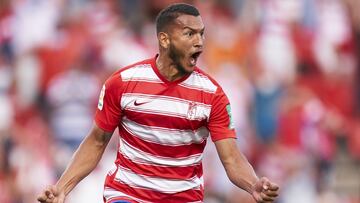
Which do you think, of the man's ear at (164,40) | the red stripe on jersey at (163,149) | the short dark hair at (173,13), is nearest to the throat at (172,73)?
the man's ear at (164,40)

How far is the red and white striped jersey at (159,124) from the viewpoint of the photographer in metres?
9.83

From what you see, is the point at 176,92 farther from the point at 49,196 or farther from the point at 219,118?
the point at 49,196

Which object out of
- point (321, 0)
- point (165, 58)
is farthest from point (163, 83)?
point (321, 0)

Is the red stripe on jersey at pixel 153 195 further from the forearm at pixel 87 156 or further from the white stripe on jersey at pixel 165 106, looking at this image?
the white stripe on jersey at pixel 165 106

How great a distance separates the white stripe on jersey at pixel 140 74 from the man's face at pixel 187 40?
212 mm

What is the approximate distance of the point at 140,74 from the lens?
986 cm

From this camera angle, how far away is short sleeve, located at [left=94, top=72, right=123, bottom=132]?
32.2 ft

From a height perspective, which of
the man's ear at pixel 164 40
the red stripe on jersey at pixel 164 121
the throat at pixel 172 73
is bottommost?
the red stripe on jersey at pixel 164 121

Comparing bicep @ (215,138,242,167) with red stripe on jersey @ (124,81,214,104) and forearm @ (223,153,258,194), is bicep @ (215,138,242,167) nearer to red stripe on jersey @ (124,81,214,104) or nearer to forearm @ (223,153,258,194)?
forearm @ (223,153,258,194)

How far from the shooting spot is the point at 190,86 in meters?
9.84

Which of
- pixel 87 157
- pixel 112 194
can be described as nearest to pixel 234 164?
pixel 112 194

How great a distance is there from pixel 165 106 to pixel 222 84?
21.2ft

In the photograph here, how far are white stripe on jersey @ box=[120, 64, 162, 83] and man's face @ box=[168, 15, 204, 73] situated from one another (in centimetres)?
21

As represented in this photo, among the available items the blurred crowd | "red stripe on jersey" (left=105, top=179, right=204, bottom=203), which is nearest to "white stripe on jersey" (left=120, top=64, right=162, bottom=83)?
"red stripe on jersey" (left=105, top=179, right=204, bottom=203)
